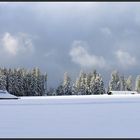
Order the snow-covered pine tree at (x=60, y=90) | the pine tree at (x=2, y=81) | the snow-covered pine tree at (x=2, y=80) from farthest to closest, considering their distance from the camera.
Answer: the snow-covered pine tree at (x=60, y=90)
the snow-covered pine tree at (x=2, y=80)
the pine tree at (x=2, y=81)

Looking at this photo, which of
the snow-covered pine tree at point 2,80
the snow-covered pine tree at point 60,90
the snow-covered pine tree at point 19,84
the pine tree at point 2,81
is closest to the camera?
the pine tree at point 2,81

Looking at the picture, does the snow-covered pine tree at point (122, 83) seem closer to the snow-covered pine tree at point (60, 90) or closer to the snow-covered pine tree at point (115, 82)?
the snow-covered pine tree at point (115, 82)

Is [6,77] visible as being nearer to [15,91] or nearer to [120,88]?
[15,91]

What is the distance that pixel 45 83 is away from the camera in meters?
145

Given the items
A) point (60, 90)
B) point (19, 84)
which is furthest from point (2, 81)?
point (60, 90)

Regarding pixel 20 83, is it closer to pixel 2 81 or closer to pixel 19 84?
pixel 19 84

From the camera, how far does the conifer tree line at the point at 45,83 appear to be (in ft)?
401

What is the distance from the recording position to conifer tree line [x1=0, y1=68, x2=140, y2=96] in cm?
12238

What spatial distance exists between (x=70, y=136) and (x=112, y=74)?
15310cm

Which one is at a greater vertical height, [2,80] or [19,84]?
[2,80]

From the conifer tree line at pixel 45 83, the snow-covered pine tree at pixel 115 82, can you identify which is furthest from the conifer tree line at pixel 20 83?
the snow-covered pine tree at pixel 115 82

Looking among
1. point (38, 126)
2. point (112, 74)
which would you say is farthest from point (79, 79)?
point (38, 126)

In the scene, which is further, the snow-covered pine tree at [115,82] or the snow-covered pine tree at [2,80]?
the snow-covered pine tree at [115,82]

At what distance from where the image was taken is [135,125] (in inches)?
719
